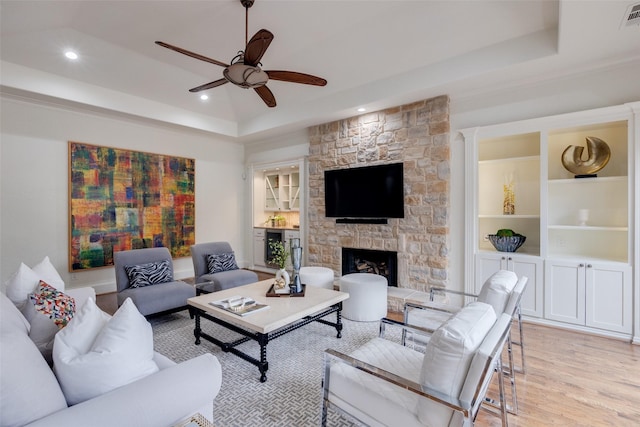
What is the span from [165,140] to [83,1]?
267 centimetres

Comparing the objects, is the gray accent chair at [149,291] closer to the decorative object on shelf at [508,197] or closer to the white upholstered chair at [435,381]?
the white upholstered chair at [435,381]

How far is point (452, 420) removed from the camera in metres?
1.26

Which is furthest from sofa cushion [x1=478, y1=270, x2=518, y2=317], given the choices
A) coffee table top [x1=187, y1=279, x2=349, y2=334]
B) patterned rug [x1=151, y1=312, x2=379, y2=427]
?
coffee table top [x1=187, y1=279, x2=349, y2=334]

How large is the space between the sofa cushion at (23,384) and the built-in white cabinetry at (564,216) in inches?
162

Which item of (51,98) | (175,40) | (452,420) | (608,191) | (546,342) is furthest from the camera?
(51,98)

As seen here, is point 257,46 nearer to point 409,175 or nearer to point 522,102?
point 409,175

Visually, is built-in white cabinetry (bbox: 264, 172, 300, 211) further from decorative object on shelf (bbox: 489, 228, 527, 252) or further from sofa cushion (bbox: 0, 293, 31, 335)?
sofa cushion (bbox: 0, 293, 31, 335)

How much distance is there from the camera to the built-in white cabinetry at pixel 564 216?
3.10 m

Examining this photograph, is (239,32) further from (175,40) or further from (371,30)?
(371,30)

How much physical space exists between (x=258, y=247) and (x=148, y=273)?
10.3 feet

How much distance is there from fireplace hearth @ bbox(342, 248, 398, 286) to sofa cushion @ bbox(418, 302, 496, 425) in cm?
316

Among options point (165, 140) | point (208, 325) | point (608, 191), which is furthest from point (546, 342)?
point (165, 140)

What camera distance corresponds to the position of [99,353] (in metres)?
1.18

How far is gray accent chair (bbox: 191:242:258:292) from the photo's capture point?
392 centimetres
